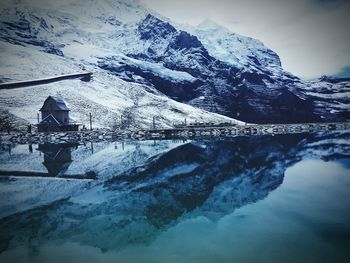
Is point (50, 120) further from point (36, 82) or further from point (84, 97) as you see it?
point (36, 82)

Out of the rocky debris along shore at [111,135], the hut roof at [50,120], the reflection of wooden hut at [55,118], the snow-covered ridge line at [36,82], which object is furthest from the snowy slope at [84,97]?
the rocky debris along shore at [111,135]

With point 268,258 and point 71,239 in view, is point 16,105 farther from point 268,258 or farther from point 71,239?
point 268,258

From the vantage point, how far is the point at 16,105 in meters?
102

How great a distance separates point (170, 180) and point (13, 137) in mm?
57321

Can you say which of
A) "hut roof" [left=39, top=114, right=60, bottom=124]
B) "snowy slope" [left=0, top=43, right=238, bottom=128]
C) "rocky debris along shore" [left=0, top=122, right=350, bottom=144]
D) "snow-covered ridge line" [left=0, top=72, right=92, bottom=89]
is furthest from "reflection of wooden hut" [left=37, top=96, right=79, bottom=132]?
"snow-covered ridge line" [left=0, top=72, right=92, bottom=89]

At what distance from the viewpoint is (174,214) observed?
64.6 feet

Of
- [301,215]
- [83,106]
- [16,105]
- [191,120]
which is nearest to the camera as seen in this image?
[301,215]

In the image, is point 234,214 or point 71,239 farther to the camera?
point 234,214

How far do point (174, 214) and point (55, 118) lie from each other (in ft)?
260

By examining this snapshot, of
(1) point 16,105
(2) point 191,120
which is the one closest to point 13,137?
(1) point 16,105

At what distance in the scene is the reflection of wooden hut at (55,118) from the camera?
8856 centimetres

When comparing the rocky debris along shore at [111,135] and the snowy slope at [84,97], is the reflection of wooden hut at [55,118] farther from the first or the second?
the rocky debris along shore at [111,135]

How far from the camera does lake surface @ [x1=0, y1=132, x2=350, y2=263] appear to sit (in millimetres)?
14234

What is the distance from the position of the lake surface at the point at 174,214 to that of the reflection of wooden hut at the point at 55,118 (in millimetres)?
54041
